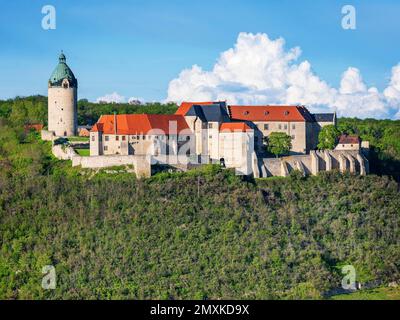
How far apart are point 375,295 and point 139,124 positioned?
63.4ft

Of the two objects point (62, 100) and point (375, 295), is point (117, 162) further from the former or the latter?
point (375, 295)

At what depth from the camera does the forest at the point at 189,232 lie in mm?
61250

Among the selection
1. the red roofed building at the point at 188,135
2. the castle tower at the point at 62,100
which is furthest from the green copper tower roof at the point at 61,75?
the red roofed building at the point at 188,135

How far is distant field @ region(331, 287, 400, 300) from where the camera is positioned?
62.6m

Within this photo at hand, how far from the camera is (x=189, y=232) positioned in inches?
2549

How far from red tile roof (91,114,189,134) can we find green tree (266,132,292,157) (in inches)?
217

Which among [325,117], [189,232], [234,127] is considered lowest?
[189,232]

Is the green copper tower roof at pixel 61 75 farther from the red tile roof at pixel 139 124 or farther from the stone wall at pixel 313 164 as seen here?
the stone wall at pixel 313 164

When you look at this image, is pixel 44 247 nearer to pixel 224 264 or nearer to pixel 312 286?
pixel 224 264

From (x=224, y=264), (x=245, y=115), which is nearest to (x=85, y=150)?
(x=245, y=115)

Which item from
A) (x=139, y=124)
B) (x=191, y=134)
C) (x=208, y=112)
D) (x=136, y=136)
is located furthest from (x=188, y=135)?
(x=136, y=136)

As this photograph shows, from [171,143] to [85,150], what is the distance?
5.58 m

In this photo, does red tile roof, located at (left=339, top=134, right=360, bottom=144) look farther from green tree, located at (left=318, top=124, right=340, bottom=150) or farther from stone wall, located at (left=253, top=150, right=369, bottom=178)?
stone wall, located at (left=253, top=150, right=369, bottom=178)

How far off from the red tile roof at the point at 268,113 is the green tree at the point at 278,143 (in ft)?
7.11
